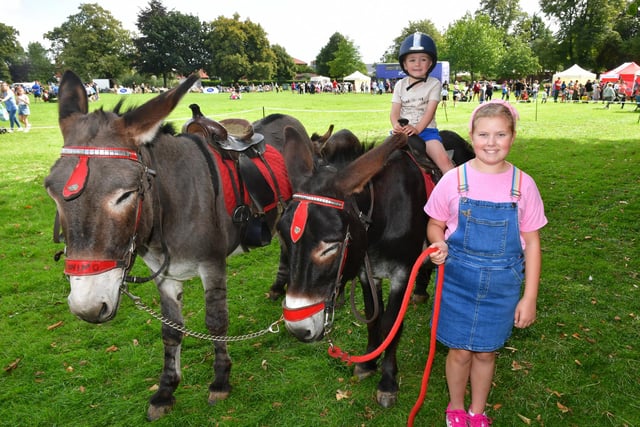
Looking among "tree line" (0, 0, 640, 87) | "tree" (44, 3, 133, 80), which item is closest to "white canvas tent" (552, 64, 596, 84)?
"tree line" (0, 0, 640, 87)

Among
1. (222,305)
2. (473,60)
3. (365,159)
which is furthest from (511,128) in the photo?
(473,60)

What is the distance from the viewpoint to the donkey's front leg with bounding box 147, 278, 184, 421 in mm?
3365

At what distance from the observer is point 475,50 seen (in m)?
66.6

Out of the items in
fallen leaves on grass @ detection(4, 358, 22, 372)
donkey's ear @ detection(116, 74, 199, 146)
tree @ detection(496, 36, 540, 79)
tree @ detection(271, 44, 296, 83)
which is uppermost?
tree @ detection(271, 44, 296, 83)

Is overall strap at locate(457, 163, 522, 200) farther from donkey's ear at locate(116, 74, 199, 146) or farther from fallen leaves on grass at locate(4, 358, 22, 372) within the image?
fallen leaves on grass at locate(4, 358, 22, 372)

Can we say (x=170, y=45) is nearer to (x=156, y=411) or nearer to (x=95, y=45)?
(x=95, y=45)

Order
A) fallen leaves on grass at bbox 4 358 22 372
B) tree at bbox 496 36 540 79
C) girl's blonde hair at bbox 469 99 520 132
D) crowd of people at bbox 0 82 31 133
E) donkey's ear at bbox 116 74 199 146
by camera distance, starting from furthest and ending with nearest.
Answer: tree at bbox 496 36 540 79, crowd of people at bbox 0 82 31 133, fallen leaves on grass at bbox 4 358 22 372, girl's blonde hair at bbox 469 99 520 132, donkey's ear at bbox 116 74 199 146

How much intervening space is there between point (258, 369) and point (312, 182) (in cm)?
245

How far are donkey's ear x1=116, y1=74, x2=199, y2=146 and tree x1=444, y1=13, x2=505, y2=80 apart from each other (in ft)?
247

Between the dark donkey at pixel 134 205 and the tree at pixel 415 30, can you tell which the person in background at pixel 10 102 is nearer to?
the dark donkey at pixel 134 205

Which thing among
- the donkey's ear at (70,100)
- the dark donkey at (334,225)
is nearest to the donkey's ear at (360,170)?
the dark donkey at (334,225)

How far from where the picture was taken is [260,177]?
3.59 m

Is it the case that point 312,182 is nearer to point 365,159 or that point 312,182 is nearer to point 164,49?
point 365,159

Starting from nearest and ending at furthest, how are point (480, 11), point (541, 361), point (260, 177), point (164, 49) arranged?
point (260, 177) < point (541, 361) < point (164, 49) < point (480, 11)
